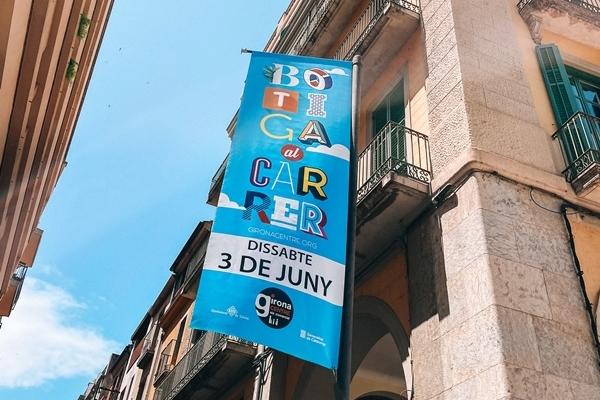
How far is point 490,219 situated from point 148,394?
1643 centimetres

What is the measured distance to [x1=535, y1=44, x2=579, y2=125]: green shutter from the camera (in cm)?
726

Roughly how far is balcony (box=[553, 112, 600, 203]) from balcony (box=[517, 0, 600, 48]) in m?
2.05

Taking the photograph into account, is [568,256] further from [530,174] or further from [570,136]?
[570,136]

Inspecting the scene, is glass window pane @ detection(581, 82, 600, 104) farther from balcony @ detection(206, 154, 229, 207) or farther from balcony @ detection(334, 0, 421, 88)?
balcony @ detection(206, 154, 229, 207)

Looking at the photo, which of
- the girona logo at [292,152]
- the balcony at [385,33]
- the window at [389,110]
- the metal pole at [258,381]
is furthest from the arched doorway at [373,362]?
the balcony at [385,33]

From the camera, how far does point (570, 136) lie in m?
6.82

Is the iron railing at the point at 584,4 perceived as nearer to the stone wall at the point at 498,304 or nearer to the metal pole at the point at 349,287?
the stone wall at the point at 498,304

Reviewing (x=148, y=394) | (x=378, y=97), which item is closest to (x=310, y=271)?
(x=378, y=97)

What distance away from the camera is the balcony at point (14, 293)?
20984 millimetres

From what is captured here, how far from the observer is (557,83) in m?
7.52

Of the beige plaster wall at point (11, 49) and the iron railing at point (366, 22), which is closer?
the beige plaster wall at point (11, 49)

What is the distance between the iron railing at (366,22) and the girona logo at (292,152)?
4.05 metres

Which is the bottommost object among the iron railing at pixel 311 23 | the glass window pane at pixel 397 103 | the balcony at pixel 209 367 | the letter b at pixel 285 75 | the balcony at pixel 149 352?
the balcony at pixel 209 367

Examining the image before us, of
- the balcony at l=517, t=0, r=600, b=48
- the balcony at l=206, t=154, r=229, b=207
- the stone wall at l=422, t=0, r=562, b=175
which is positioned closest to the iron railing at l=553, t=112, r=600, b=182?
the stone wall at l=422, t=0, r=562, b=175
